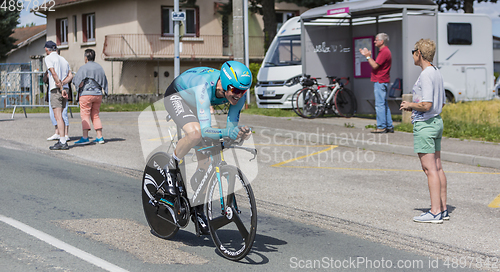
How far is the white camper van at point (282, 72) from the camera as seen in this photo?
56.7 ft

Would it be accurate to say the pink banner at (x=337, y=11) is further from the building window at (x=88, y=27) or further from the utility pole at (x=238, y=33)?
the building window at (x=88, y=27)

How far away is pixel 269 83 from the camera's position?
1764cm

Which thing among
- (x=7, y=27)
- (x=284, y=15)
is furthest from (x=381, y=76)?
(x=7, y=27)

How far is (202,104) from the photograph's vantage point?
446cm

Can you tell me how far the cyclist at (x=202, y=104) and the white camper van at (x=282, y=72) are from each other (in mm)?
12486

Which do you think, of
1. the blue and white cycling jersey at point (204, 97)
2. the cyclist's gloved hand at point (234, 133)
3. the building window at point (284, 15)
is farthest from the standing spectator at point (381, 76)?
the building window at point (284, 15)

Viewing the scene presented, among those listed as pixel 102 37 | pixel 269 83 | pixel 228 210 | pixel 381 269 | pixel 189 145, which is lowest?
pixel 381 269

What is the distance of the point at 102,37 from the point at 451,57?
810 inches

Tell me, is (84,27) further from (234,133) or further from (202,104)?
(234,133)

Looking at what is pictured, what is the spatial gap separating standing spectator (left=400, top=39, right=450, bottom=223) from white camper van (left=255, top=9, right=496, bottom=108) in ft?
34.9

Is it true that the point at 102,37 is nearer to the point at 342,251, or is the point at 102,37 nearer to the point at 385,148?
the point at 385,148

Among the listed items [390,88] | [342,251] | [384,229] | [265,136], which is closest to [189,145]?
[342,251]

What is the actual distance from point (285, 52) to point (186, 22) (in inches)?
549

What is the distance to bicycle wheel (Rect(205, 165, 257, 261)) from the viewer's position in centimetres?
438
